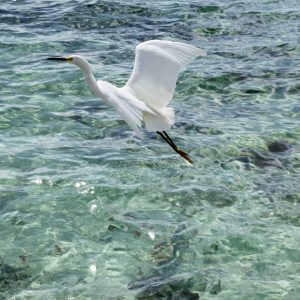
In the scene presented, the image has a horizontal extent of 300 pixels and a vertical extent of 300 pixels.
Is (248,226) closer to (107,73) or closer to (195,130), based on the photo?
(195,130)

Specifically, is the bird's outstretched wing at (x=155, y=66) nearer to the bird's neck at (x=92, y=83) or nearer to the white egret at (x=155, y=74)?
the white egret at (x=155, y=74)

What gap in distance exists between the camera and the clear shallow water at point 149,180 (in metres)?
6.69

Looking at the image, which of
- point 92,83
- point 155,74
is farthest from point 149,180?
point 92,83

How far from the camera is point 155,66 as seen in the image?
790cm

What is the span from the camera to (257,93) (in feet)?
39.4

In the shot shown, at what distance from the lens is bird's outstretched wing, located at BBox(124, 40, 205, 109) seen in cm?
788

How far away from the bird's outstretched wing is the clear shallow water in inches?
49.0

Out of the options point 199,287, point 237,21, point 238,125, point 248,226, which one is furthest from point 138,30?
point 199,287

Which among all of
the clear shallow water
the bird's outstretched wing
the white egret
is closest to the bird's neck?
the white egret

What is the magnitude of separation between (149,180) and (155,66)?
1.57 m

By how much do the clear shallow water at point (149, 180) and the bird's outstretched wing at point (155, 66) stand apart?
4.08 feet

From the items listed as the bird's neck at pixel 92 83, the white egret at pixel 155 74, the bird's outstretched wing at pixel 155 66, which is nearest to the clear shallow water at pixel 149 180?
the white egret at pixel 155 74

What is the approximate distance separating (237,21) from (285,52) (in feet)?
8.99

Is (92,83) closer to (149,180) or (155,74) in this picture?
(155,74)
